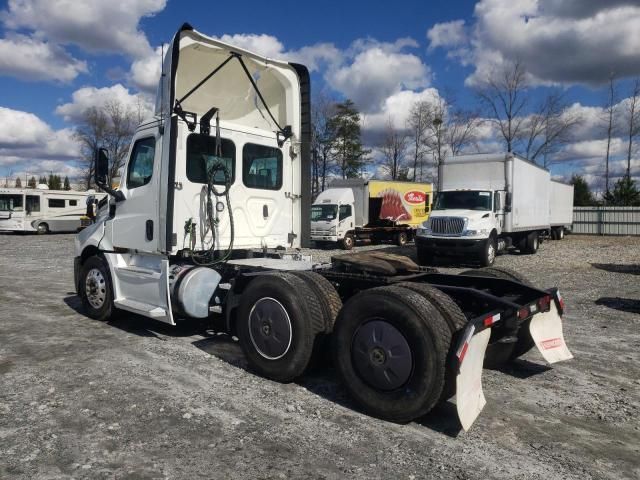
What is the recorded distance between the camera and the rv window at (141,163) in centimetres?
657

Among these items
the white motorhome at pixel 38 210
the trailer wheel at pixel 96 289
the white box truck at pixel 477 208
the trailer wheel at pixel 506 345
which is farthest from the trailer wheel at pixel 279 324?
the white motorhome at pixel 38 210

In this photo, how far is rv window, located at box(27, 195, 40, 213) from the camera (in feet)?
102

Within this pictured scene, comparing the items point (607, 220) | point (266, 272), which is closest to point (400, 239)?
point (607, 220)

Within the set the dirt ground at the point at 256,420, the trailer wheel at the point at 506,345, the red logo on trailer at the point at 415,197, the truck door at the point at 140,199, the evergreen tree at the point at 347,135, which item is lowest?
the dirt ground at the point at 256,420

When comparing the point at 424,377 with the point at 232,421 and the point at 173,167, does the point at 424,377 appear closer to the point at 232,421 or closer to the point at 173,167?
the point at 232,421

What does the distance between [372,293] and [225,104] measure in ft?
14.5

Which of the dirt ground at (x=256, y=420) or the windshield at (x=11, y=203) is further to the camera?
the windshield at (x=11, y=203)

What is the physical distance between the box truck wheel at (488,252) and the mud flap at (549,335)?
1129 cm

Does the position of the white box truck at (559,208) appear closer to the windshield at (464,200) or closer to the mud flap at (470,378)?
the windshield at (464,200)

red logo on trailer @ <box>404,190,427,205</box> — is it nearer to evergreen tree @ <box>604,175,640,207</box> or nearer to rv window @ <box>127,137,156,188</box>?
evergreen tree @ <box>604,175,640,207</box>

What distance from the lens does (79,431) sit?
387 cm

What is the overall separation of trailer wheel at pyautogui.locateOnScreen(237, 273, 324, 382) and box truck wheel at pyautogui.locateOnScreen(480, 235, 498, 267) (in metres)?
12.3

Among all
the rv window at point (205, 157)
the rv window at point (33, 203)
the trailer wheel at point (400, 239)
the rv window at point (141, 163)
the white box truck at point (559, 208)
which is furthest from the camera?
the rv window at point (33, 203)

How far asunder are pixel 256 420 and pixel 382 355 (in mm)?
1164
